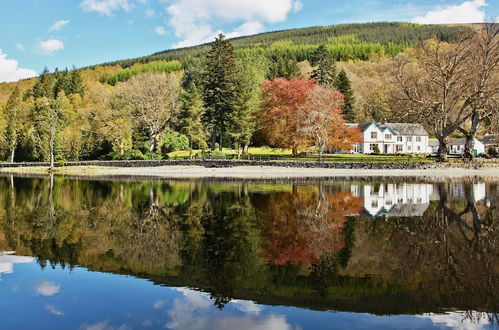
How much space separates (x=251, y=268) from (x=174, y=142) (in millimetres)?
62755

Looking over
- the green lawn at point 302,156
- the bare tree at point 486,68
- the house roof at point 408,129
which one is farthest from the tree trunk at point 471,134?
the house roof at point 408,129

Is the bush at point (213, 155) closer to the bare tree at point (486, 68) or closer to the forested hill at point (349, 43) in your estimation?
the bare tree at point (486, 68)

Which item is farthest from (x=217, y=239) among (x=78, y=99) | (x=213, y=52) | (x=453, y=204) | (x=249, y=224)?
(x=78, y=99)

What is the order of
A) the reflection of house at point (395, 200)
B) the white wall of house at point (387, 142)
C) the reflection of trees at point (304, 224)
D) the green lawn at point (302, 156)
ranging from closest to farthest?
the reflection of trees at point (304, 224) → the reflection of house at point (395, 200) → the green lawn at point (302, 156) → the white wall of house at point (387, 142)

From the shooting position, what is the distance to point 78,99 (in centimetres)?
9000

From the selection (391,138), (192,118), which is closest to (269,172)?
(192,118)

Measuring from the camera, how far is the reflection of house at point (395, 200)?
73.7 ft

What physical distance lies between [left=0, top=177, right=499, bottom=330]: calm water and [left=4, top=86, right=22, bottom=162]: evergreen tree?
209 feet

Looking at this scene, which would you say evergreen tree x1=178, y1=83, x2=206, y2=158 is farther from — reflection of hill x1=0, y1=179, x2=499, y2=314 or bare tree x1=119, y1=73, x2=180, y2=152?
reflection of hill x1=0, y1=179, x2=499, y2=314

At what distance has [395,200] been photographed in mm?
27297

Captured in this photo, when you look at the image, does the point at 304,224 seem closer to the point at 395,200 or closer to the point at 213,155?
the point at 395,200

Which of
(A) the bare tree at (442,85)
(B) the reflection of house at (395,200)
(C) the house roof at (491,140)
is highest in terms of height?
(A) the bare tree at (442,85)

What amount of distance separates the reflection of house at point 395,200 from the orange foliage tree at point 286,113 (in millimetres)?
28671

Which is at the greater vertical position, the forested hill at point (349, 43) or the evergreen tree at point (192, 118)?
the forested hill at point (349, 43)
